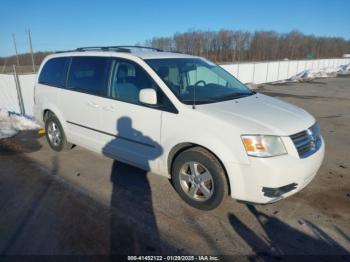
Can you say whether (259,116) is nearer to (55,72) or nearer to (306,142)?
(306,142)

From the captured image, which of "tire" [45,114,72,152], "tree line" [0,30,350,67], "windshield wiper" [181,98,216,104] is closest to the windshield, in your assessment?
"windshield wiper" [181,98,216,104]

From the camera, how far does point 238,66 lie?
19438 mm

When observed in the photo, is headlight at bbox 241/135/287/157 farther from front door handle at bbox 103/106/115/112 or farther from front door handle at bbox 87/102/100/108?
front door handle at bbox 87/102/100/108

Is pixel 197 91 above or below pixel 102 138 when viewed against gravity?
above

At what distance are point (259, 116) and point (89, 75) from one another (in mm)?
2747

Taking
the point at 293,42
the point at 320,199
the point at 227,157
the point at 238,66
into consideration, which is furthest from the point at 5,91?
the point at 293,42

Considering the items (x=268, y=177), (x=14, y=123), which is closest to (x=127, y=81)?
(x=268, y=177)

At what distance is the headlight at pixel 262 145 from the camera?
9.52ft

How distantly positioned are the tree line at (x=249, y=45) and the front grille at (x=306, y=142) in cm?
6041

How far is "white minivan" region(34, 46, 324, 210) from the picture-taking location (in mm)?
2953

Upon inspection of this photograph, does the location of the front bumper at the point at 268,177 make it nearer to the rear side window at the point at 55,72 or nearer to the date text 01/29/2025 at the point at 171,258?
the date text 01/29/2025 at the point at 171,258

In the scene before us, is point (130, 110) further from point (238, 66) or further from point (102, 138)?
point (238, 66)

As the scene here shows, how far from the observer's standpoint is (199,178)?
334cm

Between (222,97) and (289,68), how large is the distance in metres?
26.8
